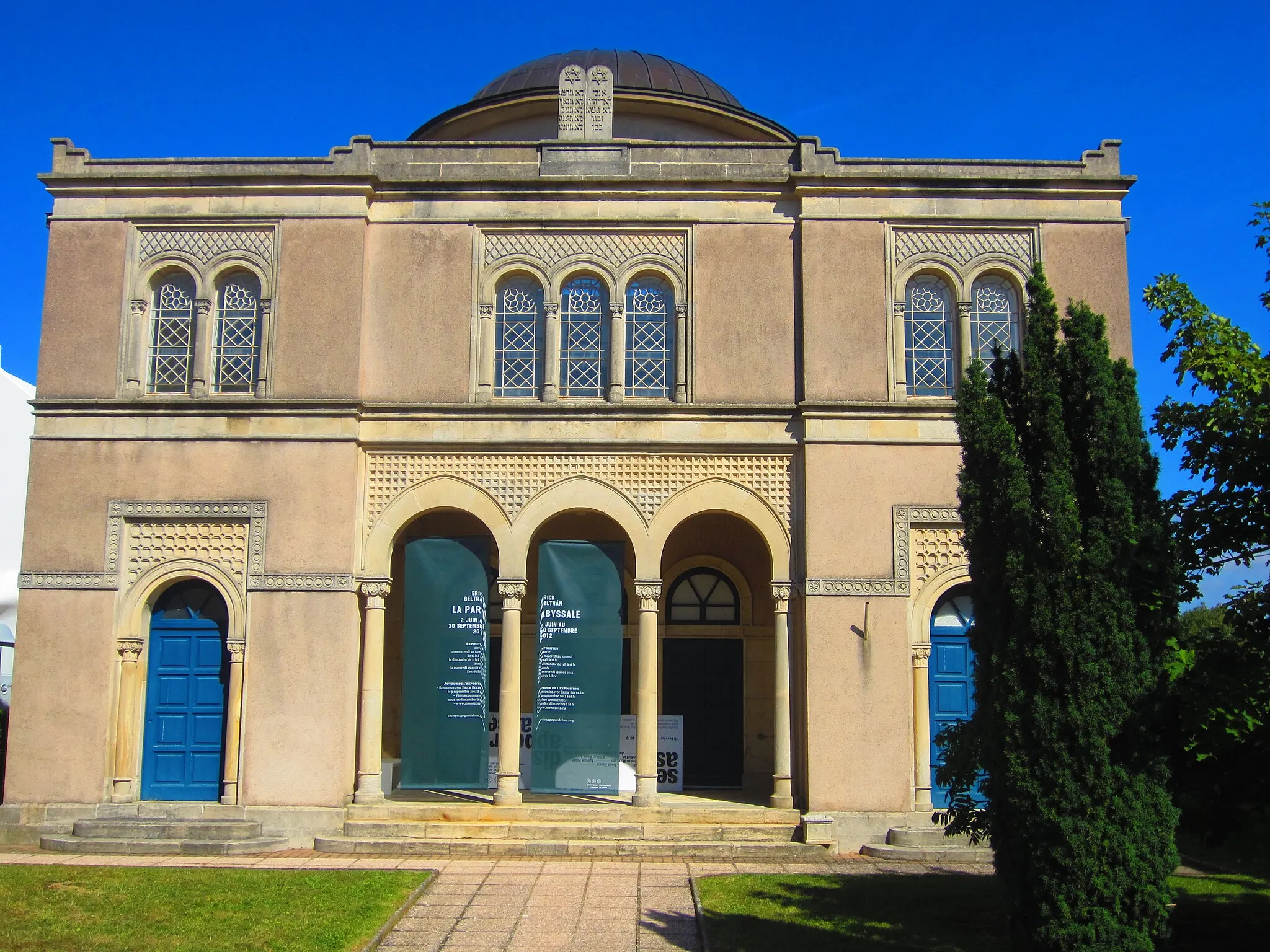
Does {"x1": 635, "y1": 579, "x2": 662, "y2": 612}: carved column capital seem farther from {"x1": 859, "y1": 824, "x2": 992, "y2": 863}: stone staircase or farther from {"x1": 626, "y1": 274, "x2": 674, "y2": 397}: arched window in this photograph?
{"x1": 859, "y1": 824, "x2": 992, "y2": 863}: stone staircase

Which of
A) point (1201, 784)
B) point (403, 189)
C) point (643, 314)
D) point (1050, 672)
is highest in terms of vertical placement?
point (403, 189)

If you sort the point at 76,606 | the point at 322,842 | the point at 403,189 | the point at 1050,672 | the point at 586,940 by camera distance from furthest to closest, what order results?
the point at 403,189, the point at 76,606, the point at 322,842, the point at 586,940, the point at 1050,672

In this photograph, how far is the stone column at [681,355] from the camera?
14.2 meters

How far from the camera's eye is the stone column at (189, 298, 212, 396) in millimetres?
14188

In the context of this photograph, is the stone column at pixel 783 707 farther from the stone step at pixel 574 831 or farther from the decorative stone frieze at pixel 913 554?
the stone step at pixel 574 831

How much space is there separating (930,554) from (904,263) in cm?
362

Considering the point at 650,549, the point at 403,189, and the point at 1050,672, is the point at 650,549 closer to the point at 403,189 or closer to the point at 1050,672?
the point at 403,189

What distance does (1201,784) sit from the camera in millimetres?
7754

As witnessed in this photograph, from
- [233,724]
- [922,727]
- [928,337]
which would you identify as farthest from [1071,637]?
[233,724]

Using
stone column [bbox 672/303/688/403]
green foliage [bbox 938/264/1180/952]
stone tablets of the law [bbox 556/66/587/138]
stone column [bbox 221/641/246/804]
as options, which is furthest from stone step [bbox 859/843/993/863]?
stone tablets of the law [bbox 556/66/587/138]

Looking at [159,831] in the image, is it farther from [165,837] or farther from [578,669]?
[578,669]

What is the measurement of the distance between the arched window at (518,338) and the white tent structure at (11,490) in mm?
12449

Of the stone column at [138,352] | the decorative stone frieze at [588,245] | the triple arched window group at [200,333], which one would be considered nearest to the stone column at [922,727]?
the decorative stone frieze at [588,245]

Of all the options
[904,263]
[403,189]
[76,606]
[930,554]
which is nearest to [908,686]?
[930,554]
